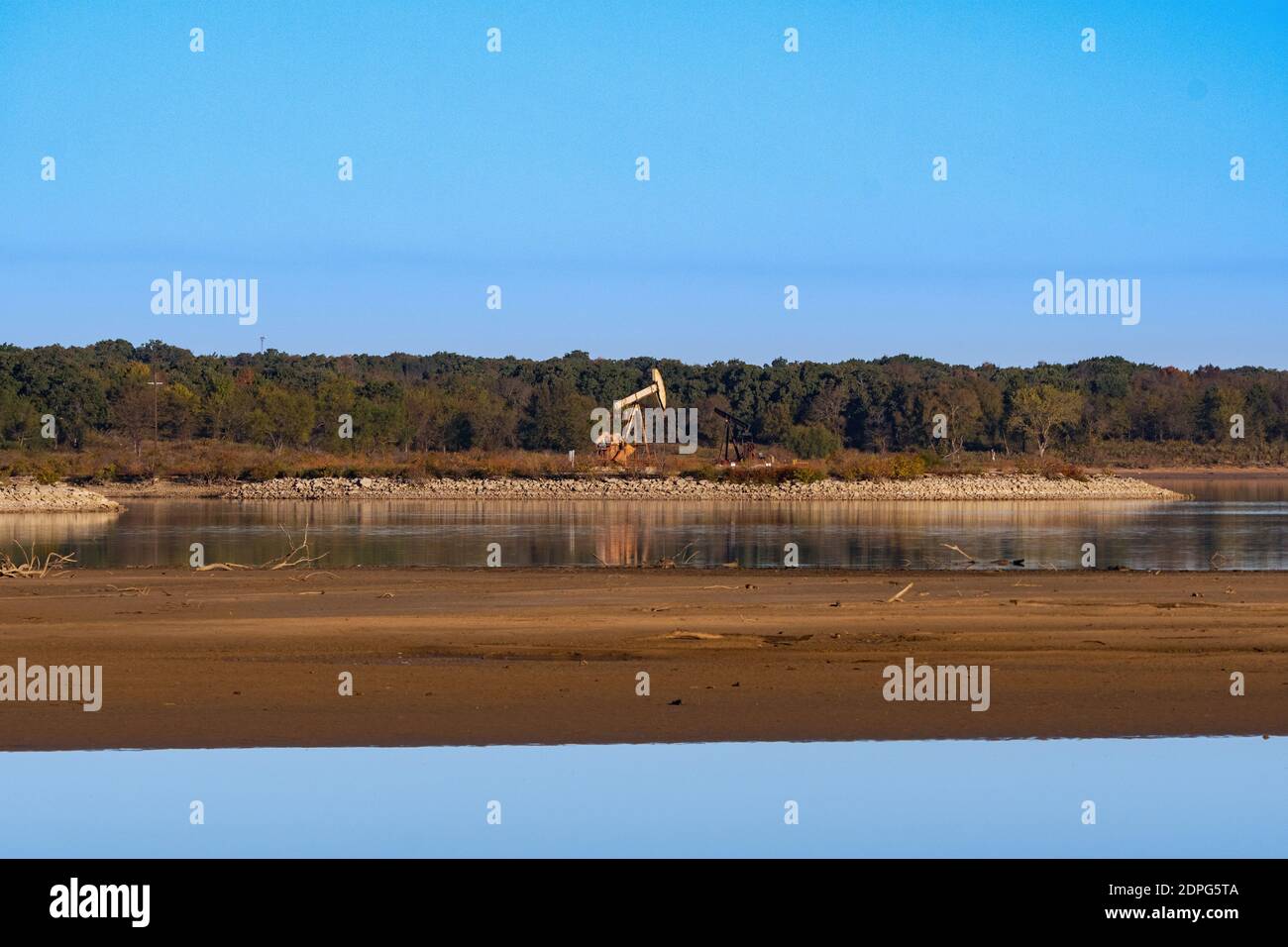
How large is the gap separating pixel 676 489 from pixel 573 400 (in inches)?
1222

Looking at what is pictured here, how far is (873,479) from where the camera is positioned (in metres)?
61.3

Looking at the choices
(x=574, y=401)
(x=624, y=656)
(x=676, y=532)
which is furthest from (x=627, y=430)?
(x=624, y=656)

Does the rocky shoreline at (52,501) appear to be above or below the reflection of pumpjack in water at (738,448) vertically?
below

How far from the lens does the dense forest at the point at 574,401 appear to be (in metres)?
84.8

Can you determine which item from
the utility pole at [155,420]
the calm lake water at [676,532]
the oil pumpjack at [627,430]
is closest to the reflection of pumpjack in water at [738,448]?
the oil pumpjack at [627,430]

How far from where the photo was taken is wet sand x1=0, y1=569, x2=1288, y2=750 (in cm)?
1097

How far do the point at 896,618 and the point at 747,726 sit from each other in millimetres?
5446

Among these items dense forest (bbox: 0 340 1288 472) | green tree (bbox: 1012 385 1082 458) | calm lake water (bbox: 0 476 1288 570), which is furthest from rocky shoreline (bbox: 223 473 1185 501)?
green tree (bbox: 1012 385 1082 458)

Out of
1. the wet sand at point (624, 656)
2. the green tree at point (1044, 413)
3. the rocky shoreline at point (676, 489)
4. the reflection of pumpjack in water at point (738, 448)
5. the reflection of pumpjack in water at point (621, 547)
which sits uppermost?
the green tree at point (1044, 413)

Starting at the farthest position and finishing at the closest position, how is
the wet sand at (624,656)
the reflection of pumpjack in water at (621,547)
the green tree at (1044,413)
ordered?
1. the green tree at (1044,413)
2. the reflection of pumpjack in water at (621,547)
3. the wet sand at (624,656)

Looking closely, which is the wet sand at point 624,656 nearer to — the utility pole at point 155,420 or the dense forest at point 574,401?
the utility pole at point 155,420

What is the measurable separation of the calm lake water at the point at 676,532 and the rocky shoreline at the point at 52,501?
1174 mm
